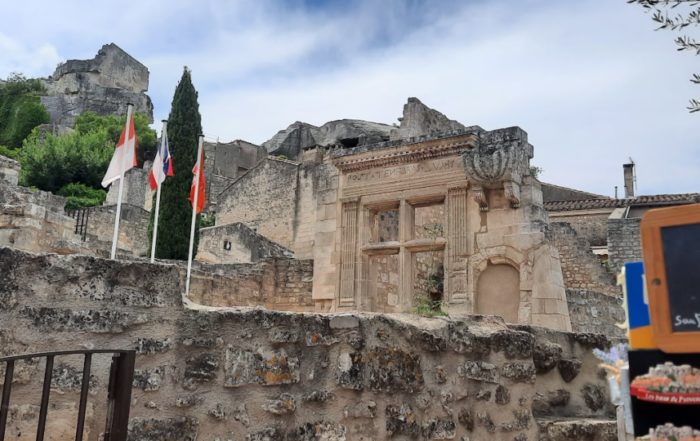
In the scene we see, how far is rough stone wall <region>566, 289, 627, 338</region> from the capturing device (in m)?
13.9

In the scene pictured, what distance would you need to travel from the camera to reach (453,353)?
3.79m

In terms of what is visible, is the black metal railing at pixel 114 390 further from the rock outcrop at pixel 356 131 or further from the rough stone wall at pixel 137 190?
the rough stone wall at pixel 137 190

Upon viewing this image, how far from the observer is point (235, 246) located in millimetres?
19406

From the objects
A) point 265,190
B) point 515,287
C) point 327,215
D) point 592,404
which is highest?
point 265,190

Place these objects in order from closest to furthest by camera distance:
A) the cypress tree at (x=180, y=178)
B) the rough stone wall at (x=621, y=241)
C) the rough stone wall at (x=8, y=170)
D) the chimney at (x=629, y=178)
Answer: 1. the rough stone wall at (x=8, y=170)
2. the cypress tree at (x=180, y=178)
3. the rough stone wall at (x=621, y=241)
4. the chimney at (x=629, y=178)

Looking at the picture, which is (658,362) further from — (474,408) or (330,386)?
(474,408)

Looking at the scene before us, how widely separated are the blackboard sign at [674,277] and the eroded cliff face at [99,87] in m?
50.0

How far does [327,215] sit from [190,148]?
11626 millimetres

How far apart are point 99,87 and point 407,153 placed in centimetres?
4712

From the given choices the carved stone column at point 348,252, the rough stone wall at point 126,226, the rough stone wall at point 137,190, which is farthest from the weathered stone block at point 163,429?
the rough stone wall at point 137,190

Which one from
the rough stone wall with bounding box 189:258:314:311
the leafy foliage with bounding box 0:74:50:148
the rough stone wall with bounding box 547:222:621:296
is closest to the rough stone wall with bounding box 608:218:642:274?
the rough stone wall with bounding box 547:222:621:296

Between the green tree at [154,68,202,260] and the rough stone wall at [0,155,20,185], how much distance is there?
8.64 m

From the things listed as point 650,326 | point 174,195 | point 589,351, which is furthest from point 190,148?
point 650,326

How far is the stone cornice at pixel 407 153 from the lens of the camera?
9.94 meters
